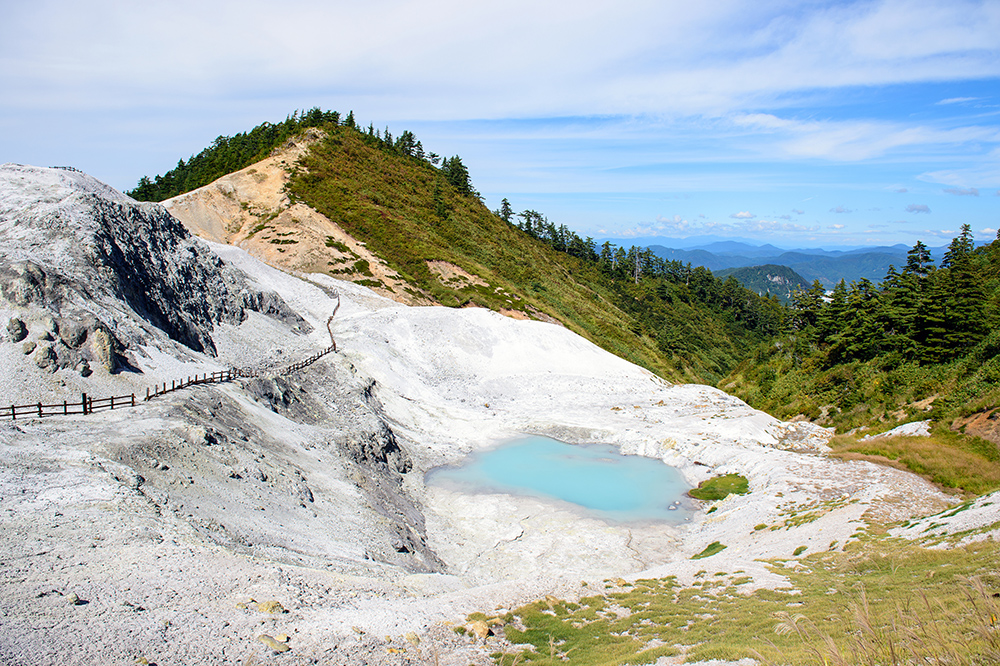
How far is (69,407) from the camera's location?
2353 centimetres

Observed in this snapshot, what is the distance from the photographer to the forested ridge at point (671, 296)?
42.2m

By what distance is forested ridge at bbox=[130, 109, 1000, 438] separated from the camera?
139 ft

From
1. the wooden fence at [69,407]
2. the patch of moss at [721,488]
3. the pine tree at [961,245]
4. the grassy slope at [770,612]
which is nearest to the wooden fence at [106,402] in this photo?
the wooden fence at [69,407]

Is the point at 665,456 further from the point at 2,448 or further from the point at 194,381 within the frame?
the point at 2,448

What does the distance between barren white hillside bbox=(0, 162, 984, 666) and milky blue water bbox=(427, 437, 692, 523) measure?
128 cm

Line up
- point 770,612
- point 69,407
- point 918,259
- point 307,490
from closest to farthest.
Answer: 1. point 770,612
2. point 69,407
3. point 307,490
4. point 918,259

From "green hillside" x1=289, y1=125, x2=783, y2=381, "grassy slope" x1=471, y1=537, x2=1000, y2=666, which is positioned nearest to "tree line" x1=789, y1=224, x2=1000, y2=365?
"green hillside" x1=289, y1=125, x2=783, y2=381

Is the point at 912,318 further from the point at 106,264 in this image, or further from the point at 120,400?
the point at 106,264

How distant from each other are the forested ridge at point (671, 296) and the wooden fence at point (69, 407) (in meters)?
44.7

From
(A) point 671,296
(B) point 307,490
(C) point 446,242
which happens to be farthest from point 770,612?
(A) point 671,296

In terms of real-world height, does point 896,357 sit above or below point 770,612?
above

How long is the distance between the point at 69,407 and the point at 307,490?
34.4 ft

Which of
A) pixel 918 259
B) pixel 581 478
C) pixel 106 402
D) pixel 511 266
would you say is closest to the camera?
pixel 106 402

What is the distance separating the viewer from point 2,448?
18.3 metres
